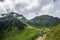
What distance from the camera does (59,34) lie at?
17138cm

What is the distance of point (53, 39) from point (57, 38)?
4.56 m

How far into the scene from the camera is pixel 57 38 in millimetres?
160375

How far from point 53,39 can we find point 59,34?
12732mm

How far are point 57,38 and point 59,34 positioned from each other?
12.2 m

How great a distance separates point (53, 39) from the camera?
533ft

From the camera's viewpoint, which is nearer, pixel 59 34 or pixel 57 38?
pixel 57 38
